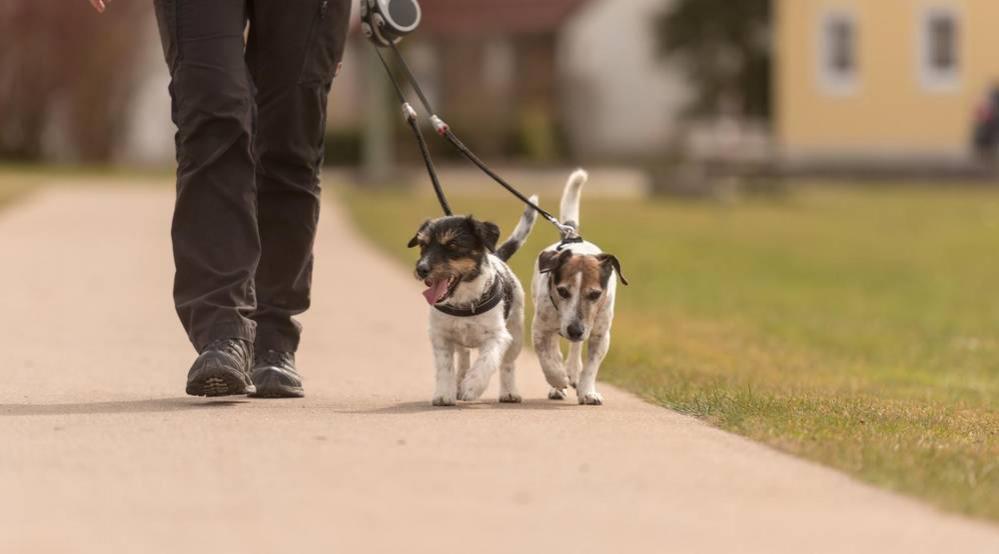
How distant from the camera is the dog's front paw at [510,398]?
834 cm

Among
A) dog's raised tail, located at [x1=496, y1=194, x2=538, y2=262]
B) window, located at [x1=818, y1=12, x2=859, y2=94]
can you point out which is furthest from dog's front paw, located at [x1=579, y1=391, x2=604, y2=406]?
window, located at [x1=818, y1=12, x2=859, y2=94]

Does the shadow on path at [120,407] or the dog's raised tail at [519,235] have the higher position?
the dog's raised tail at [519,235]

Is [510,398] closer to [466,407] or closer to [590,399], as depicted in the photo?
[590,399]

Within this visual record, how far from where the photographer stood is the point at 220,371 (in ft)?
24.6

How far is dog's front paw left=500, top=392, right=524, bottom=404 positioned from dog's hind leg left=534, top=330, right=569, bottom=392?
14 cm

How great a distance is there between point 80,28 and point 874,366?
1512 inches

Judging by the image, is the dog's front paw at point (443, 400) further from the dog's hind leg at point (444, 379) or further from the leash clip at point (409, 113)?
the leash clip at point (409, 113)

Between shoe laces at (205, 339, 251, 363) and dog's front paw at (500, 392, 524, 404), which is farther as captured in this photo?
dog's front paw at (500, 392, 524, 404)

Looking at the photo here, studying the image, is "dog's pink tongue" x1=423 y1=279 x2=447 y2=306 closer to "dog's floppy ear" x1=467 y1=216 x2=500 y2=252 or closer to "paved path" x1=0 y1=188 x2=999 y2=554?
"dog's floppy ear" x1=467 y1=216 x2=500 y2=252

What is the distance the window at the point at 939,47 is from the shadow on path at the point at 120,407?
144 feet

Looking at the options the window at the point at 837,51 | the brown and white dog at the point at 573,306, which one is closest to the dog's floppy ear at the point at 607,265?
the brown and white dog at the point at 573,306

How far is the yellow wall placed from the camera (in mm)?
49906

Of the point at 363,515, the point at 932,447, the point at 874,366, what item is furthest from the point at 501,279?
the point at 874,366

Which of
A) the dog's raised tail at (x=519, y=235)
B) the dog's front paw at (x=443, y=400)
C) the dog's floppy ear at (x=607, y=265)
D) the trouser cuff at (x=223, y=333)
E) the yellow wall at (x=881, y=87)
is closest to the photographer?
the trouser cuff at (x=223, y=333)
